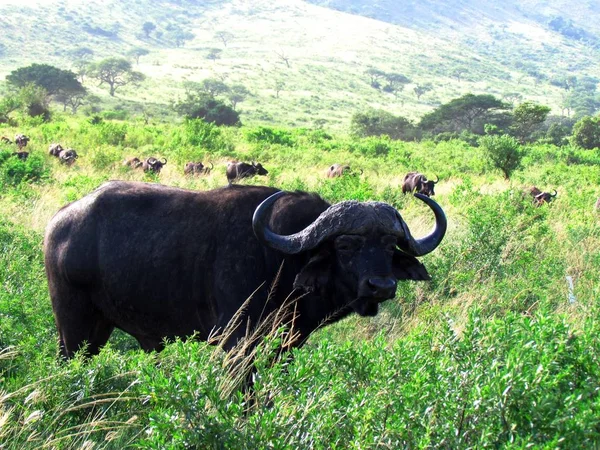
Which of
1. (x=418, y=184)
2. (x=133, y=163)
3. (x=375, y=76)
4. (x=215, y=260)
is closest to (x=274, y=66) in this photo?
(x=375, y=76)

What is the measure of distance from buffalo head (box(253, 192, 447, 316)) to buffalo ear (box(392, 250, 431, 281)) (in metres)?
0.15

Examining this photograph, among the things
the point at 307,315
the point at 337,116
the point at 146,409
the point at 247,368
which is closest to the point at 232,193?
the point at 307,315

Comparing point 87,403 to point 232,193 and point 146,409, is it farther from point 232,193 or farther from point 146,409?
point 232,193

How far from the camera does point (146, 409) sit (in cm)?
359

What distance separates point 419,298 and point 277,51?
582 ft

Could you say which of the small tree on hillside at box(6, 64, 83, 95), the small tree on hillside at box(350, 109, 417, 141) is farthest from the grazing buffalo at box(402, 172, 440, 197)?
the small tree on hillside at box(6, 64, 83, 95)

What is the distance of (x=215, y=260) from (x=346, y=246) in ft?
2.92

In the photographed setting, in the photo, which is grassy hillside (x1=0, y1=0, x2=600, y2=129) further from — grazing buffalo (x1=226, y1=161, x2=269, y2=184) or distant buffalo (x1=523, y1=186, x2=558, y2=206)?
distant buffalo (x1=523, y1=186, x2=558, y2=206)

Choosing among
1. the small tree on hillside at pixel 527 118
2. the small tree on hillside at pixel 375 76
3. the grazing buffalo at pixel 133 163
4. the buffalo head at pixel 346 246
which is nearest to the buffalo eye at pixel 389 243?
the buffalo head at pixel 346 246

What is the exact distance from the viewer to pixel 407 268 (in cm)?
460

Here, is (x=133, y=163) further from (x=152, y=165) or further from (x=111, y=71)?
(x=111, y=71)

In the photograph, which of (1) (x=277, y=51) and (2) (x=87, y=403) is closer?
(2) (x=87, y=403)

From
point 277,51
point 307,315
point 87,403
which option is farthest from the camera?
point 277,51

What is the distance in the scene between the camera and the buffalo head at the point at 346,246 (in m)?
4.22
